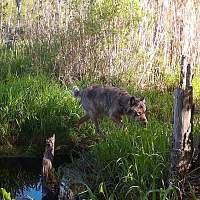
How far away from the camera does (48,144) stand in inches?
208

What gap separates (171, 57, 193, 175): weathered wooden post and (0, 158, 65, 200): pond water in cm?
182

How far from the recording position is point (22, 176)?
6.43 metres

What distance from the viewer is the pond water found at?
5.89 meters

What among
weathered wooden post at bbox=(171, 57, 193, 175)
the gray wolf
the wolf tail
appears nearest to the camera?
weathered wooden post at bbox=(171, 57, 193, 175)

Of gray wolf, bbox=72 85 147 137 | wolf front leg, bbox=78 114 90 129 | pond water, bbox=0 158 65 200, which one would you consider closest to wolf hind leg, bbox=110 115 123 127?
gray wolf, bbox=72 85 147 137

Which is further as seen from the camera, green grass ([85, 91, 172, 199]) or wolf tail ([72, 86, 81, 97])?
wolf tail ([72, 86, 81, 97])

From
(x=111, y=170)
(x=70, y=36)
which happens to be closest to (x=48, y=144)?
(x=111, y=170)

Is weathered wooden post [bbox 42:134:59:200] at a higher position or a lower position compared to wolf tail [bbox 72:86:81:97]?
lower

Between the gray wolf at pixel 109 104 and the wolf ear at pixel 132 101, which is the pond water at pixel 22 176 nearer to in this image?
the gray wolf at pixel 109 104

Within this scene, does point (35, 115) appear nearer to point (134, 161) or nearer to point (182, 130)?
point (134, 161)

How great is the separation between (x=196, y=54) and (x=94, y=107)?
3.39 metres

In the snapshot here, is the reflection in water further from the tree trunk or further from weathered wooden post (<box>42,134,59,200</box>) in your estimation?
the tree trunk

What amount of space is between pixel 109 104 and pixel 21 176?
1.69 meters

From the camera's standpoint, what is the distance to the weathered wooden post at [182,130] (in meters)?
4.39
